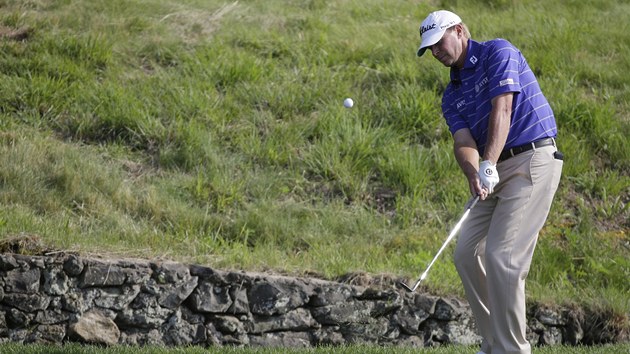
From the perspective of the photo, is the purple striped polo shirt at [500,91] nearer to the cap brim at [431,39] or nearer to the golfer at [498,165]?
the golfer at [498,165]

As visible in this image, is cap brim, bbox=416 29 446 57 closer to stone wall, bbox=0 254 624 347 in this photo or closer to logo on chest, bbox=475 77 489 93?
logo on chest, bbox=475 77 489 93

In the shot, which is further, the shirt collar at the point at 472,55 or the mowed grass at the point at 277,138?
the mowed grass at the point at 277,138

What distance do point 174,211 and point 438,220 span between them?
275cm

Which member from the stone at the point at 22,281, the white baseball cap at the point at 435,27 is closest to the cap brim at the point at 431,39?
the white baseball cap at the point at 435,27

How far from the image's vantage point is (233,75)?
40.7ft

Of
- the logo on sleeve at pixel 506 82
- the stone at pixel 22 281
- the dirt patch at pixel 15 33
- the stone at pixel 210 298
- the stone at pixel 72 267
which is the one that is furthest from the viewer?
the dirt patch at pixel 15 33

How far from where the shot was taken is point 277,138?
1148 cm

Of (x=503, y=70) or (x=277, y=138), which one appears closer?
(x=503, y=70)

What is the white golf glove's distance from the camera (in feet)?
20.6

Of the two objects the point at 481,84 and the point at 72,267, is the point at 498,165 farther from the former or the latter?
the point at 72,267

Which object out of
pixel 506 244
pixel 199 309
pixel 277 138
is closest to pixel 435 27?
pixel 506 244

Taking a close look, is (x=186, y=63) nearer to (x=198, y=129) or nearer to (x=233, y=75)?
(x=233, y=75)

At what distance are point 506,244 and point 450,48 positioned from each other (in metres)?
1.35

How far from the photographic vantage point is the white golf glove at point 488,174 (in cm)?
627
